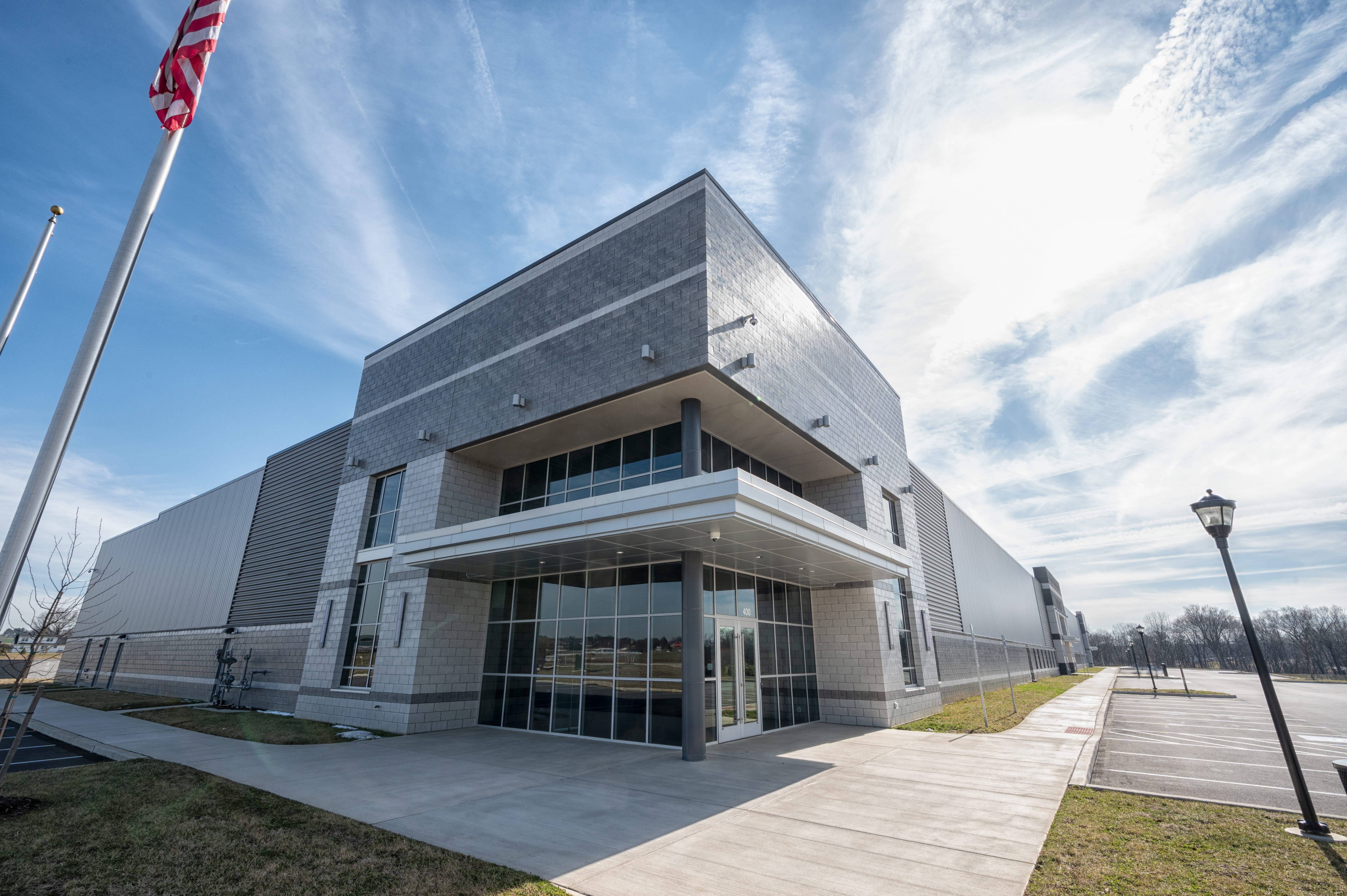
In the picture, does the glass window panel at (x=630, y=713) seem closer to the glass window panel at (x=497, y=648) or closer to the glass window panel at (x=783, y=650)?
the glass window panel at (x=783, y=650)

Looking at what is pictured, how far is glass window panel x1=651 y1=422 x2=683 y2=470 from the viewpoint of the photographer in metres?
14.7

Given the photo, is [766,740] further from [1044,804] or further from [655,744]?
[1044,804]

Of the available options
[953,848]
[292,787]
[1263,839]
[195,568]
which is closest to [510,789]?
[292,787]

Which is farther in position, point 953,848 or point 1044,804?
point 1044,804

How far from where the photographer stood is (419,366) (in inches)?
781

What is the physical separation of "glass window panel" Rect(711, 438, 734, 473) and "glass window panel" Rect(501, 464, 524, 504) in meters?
6.82

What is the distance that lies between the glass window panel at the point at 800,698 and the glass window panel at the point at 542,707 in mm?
6672

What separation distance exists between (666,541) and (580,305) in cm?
698

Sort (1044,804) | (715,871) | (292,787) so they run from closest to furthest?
(715,871) → (1044,804) → (292,787)

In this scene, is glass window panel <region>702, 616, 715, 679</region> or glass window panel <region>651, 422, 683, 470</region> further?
glass window panel <region>651, 422, 683, 470</region>

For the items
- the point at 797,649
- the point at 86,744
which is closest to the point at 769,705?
the point at 797,649

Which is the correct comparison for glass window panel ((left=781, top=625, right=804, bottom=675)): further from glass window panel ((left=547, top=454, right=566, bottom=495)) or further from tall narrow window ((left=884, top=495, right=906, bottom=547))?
glass window panel ((left=547, top=454, right=566, bottom=495))

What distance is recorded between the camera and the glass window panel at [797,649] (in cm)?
1723

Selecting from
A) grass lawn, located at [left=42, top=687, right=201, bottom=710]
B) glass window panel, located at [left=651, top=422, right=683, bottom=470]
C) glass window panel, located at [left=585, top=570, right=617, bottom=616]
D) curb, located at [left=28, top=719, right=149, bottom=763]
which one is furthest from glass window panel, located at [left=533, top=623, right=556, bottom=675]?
grass lawn, located at [left=42, top=687, right=201, bottom=710]
